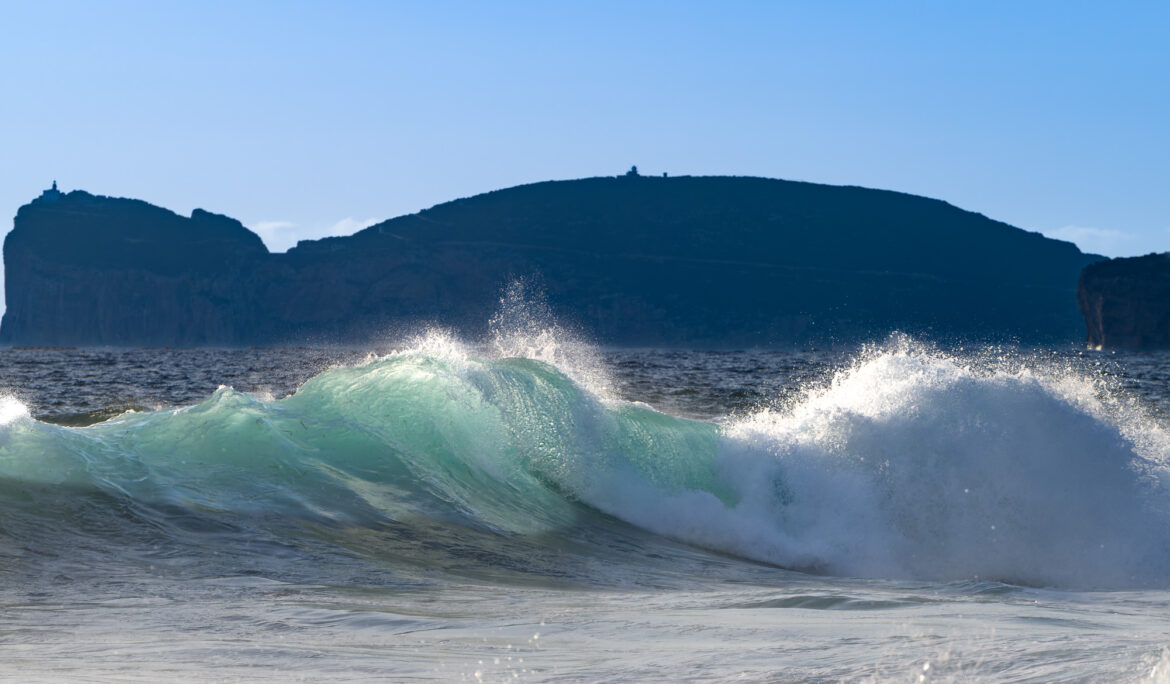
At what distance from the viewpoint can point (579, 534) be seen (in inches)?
412

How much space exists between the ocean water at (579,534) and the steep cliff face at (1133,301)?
133 meters

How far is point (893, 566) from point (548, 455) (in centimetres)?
416

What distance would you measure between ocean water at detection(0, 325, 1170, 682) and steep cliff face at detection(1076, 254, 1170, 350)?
132743mm

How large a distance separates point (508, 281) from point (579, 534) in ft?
582

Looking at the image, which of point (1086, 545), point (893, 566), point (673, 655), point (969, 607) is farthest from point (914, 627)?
point (1086, 545)

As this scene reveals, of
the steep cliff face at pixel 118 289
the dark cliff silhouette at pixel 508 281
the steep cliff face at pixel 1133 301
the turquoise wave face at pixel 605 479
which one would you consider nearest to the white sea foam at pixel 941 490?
the turquoise wave face at pixel 605 479

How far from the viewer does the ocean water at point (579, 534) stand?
17.2ft

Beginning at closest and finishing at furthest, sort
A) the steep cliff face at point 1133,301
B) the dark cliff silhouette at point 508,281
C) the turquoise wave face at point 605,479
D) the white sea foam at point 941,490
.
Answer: the turquoise wave face at point 605,479, the white sea foam at point 941,490, the steep cliff face at point 1133,301, the dark cliff silhouette at point 508,281

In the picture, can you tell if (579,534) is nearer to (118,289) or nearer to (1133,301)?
(1133,301)

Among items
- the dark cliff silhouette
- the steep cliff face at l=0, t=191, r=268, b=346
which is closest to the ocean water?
the dark cliff silhouette

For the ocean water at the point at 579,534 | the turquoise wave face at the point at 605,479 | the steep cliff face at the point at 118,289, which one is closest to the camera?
the ocean water at the point at 579,534

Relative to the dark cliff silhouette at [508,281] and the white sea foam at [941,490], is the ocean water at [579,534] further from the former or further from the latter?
the dark cliff silhouette at [508,281]

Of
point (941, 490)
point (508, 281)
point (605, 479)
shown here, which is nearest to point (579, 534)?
point (605, 479)

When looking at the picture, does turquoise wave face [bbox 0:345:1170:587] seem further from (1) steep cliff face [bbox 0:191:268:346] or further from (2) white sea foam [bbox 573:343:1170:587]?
(1) steep cliff face [bbox 0:191:268:346]
